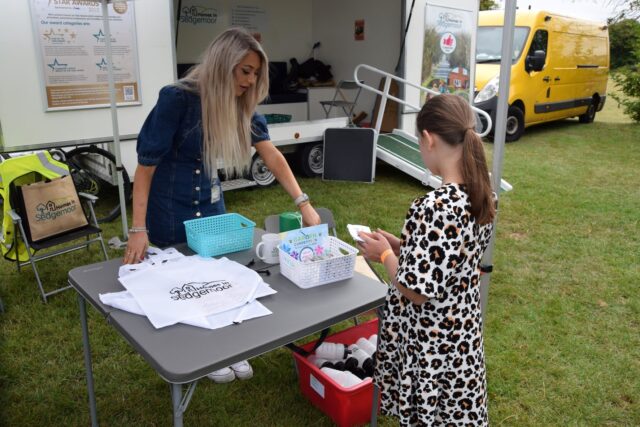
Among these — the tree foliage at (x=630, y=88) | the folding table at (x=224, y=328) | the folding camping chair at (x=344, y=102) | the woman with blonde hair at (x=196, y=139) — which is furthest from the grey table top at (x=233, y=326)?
the tree foliage at (x=630, y=88)

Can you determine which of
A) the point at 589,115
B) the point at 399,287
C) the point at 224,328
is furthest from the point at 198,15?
the point at 589,115

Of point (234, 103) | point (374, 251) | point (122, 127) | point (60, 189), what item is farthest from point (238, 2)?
point (374, 251)

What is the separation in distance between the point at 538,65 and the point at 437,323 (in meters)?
9.10

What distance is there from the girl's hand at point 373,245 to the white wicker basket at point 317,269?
173mm

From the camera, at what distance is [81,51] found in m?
4.29

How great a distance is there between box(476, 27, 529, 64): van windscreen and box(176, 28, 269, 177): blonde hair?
8229mm

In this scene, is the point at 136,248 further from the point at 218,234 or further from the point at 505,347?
the point at 505,347

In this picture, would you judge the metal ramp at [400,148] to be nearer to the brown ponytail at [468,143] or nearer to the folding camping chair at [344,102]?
the folding camping chair at [344,102]

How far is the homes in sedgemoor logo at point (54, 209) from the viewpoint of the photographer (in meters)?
3.43

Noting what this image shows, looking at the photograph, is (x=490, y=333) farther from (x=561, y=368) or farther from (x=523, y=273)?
(x=523, y=273)

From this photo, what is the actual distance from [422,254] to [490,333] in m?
1.95

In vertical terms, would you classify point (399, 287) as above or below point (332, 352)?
above

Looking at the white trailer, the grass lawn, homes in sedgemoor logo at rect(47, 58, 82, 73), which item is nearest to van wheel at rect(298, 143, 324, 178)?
the white trailer

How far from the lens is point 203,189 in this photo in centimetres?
223
